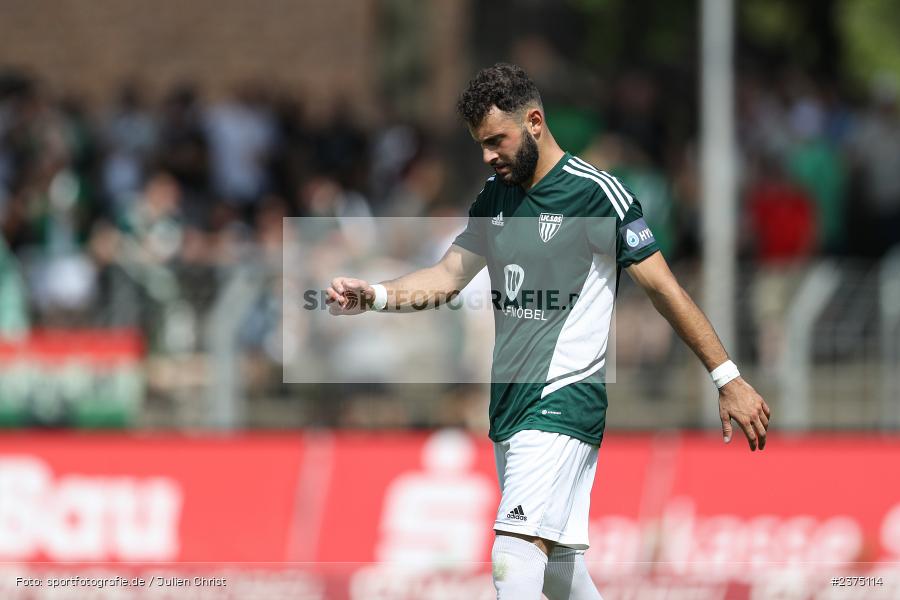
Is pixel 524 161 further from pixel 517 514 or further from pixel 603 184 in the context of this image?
pixel 517 514

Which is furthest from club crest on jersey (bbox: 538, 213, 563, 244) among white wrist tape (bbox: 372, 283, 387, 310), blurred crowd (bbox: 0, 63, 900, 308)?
blurred crowd (bbox: 0, 63, 900, 308)

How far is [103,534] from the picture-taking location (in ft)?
36.9

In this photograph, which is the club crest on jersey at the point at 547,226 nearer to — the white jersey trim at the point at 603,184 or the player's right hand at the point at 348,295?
the white jersey trim at the point at 603,184

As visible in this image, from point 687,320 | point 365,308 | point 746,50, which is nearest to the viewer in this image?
point 687,320

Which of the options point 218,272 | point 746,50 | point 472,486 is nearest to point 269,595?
point 472,486

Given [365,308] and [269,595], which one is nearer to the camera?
[365,308]

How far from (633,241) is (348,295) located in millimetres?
1215

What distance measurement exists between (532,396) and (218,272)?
5.80 meters

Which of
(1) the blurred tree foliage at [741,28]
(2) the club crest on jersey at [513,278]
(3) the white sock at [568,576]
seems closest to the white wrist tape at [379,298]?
(2) the club crest on jersey at [513,278]

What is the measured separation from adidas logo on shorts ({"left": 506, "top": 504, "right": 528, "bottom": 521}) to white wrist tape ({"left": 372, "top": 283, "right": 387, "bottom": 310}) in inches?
43.0

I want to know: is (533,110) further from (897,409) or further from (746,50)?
(746,50)

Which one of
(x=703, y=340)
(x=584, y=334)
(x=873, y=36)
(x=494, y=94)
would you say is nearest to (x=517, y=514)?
(x=584, y=334)

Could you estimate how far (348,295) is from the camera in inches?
249

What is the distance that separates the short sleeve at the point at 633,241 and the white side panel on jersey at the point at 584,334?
157mm
